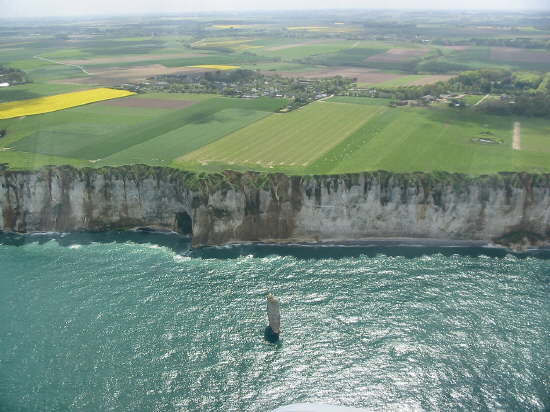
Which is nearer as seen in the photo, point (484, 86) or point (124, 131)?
point (124, 131)

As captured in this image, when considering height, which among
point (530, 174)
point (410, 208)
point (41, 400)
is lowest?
point (41, 400)

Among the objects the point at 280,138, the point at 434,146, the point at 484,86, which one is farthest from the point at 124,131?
the point at 484,86

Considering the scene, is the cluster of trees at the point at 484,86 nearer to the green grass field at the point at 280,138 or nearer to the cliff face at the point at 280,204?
the green grass field at the point at 280,138

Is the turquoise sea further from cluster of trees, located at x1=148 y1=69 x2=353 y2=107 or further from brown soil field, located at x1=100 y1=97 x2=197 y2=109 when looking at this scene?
cluster of trees, located at x1=148 y1=69 x2=353 y2=107

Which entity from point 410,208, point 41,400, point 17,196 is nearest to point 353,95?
point 410,208

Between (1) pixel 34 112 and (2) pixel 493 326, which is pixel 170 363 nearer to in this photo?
(2) pixel 493 326

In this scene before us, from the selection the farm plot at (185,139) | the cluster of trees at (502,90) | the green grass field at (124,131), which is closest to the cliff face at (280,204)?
the green grass field at (124,131)

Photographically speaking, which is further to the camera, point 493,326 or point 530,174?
point 530,174

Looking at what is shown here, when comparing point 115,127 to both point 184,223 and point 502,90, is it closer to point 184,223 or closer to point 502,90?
point 184,223
